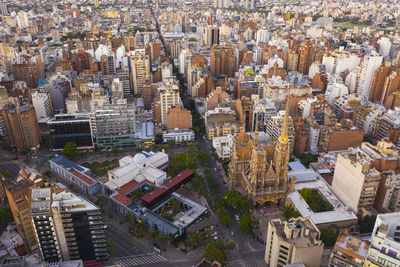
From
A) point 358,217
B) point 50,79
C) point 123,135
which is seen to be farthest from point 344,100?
point 50,79

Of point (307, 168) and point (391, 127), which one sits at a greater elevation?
point (391, 127)

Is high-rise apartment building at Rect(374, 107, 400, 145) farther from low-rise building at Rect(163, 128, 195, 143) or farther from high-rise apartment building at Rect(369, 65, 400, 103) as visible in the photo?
low-rise building at Rect(163, 128, 195, 143)

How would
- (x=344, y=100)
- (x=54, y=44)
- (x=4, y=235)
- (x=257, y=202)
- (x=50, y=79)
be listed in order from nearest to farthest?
1. (x=4, y=235)
2. (x=257, y=202)
3. (x=344, y=100)
4. (x=50, y=79)
5. (x=54, y=44)

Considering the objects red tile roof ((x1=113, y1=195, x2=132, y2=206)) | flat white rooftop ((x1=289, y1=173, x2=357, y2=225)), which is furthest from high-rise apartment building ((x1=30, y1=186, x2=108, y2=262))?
flat white rooftop ((x1=289, y1=173, x2=357, y2=225))

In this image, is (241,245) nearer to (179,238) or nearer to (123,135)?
(179,238)

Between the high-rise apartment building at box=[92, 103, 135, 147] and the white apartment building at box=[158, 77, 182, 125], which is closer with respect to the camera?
the high-rise apartment building at box=[92, 103, 135, 147]

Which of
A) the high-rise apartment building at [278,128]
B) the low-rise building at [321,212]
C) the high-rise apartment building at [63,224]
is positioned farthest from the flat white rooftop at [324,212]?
the high-rise apartment building at [63,224]

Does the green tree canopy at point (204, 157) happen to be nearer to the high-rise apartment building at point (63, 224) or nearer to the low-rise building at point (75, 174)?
the low-rise building at point (75, 174)
